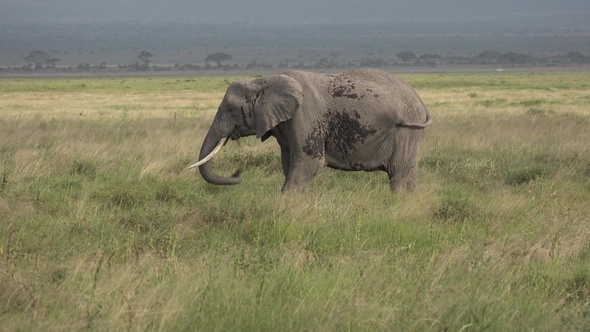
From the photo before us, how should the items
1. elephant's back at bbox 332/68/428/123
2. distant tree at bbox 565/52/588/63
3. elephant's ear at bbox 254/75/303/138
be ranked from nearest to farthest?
elephant's ear at bbox 254/75/303/138, elephant's back at bbox 332/68/428/123, distant tree at bbox 565/52/588/63

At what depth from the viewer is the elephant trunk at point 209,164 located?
36.1 feet

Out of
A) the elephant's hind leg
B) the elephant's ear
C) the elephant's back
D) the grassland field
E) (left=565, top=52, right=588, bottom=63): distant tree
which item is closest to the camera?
the grassland field

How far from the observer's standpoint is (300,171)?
1126 centimetres

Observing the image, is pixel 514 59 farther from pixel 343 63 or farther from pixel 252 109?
pixel 252 109

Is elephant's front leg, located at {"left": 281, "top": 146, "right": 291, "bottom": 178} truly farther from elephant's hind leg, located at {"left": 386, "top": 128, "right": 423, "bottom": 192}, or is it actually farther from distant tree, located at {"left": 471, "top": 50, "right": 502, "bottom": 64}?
distant tree, located at {"left": 471, "top": 50, "right": 502, "bottom": 64}

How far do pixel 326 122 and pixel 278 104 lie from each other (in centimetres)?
65

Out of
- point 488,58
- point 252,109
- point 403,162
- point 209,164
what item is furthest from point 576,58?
point 209,164

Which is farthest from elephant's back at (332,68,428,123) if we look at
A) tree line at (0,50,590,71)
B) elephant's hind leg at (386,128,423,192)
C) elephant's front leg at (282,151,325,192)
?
tree line at (0,50,590,71)

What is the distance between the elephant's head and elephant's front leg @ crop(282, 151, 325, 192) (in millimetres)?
444

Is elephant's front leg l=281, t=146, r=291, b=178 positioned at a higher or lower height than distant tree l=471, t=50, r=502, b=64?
higher

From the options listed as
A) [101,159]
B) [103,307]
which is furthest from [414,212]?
[101,159]

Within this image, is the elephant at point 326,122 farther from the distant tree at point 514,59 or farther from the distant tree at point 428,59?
the distant tree at point 514,59

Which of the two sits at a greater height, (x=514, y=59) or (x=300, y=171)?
(x=300, y=171)

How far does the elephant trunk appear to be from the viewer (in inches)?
433
